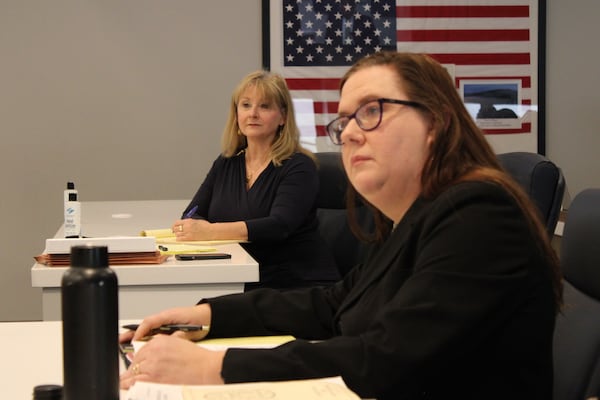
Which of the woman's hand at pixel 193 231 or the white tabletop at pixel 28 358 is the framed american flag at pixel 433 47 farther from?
the white tabletop at pixel 28 358

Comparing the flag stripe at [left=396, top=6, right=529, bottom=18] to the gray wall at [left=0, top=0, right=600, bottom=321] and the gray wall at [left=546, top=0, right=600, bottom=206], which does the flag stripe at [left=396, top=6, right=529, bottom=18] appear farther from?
the gray wall at [left=0, top=0, right=600, bottom=321]

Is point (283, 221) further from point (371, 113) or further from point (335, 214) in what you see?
point (371, 113)

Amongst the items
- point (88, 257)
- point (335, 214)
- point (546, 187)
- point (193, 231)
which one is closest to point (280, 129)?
point (335, 214)

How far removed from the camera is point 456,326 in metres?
1.25

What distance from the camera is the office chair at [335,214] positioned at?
3.46m

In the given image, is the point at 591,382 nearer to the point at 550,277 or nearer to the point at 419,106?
the point at 550,277

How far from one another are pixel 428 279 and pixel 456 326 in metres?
0.08

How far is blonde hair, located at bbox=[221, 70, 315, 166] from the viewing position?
356 cm

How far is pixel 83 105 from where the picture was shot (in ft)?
16.9

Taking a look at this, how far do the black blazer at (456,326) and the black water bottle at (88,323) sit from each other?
0.29 metres

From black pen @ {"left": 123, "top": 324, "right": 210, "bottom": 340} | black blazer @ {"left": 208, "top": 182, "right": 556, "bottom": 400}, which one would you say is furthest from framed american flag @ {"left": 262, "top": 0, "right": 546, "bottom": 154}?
black blazer @ {"left": 208, "top": 182, "right": 556, "bottom": 400}

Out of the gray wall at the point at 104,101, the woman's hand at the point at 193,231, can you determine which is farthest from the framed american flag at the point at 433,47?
the woman's hand at the point at 193,231

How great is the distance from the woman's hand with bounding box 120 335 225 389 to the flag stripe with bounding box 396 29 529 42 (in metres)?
4.40

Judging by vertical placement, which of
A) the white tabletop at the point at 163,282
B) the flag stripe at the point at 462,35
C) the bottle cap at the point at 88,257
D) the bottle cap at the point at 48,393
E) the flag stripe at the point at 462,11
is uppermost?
the flag stripe at the point at 462,11
